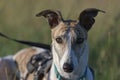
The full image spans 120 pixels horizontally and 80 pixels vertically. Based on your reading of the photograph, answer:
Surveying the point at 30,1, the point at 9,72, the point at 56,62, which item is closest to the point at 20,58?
the point at 9,72

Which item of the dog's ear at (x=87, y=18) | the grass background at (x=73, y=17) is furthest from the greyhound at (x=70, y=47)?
the grass background at (x=73, y=17)

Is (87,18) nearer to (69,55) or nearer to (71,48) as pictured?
(71,48)

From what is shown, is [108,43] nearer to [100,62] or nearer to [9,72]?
[100,62]

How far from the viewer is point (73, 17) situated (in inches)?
413

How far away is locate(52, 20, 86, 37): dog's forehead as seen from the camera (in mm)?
7113

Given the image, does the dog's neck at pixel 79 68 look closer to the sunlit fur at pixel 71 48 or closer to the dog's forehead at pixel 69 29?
the sunlit fur at pixel 71 48

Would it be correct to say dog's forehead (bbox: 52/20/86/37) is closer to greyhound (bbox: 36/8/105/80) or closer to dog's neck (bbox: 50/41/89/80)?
greyhound (bbox: 36/8/105/80)

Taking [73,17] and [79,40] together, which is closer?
[79,40]

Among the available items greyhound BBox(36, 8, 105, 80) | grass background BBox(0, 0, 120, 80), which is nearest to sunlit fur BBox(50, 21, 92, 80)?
greyhound BBox(36, 8, 105, 80)

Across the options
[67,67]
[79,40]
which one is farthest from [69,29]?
[67,67]

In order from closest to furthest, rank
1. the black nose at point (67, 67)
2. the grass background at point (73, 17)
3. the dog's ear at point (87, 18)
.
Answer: the black nose at point (67, 67)
the dog's ear at point (87, 18)
the grass background at point (73, 17)

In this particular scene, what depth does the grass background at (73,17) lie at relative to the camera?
931 cm

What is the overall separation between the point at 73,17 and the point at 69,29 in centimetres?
336

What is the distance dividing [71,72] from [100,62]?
2235 mm
